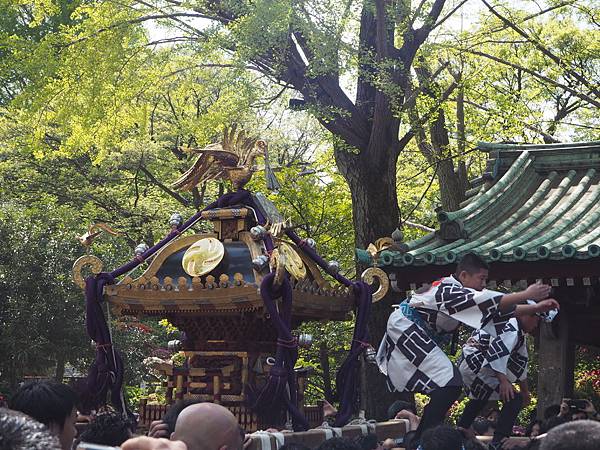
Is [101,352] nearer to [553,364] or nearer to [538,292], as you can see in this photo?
[538,292]

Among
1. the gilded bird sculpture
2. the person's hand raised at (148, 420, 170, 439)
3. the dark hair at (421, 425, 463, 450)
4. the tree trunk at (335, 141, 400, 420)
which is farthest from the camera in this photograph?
the tree trunk at (335, 141, 400, 420)

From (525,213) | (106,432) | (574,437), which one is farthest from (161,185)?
(574,437)

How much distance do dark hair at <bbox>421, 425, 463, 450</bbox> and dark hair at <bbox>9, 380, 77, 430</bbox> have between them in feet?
5.36

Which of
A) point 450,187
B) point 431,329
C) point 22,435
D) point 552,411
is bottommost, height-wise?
point 552,411

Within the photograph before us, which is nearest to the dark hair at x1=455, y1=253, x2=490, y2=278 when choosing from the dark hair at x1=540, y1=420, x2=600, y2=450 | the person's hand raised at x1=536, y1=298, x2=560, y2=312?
the person's hand raised at x1=536, y1=298, x2=560, y2=312

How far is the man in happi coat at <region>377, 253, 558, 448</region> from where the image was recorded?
6152 mm

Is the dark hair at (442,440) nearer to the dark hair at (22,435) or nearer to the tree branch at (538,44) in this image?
the dark hair at (22,435)

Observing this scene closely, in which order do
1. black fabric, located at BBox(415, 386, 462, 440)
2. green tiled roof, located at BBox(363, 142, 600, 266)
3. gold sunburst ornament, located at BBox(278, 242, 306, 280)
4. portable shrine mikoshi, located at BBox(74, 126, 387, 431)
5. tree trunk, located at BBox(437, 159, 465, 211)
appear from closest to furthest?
1. black fabric, located at BBox(415, 386, 462, 440)
2. portable shrine mikoshi, located at BBox(74, 126, 387, 431)
3. gold sunburst ornament, located at BBox(278, 242, 306, 280)
4. green tiled roof, located at BBox(363, 142, 600, 266)
5. tree trunk, located at BBox(437, 159, 465, 211)

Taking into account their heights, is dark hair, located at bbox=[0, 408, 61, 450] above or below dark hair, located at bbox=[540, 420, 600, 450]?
above

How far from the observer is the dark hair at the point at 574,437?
2.42 metres

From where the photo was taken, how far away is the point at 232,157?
7.99 meters

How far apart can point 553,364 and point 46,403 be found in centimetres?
627

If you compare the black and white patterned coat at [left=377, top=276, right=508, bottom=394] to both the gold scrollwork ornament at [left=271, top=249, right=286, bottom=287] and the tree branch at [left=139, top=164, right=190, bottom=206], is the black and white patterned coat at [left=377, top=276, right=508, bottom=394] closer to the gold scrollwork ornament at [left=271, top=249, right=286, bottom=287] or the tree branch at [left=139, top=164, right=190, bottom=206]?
the gold scrollwork ornament at [left=271, top=249, right=286, bottom=287]

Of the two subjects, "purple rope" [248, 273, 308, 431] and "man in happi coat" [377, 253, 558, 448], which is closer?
"man in happi coat" [377, 253, 558, 448]
